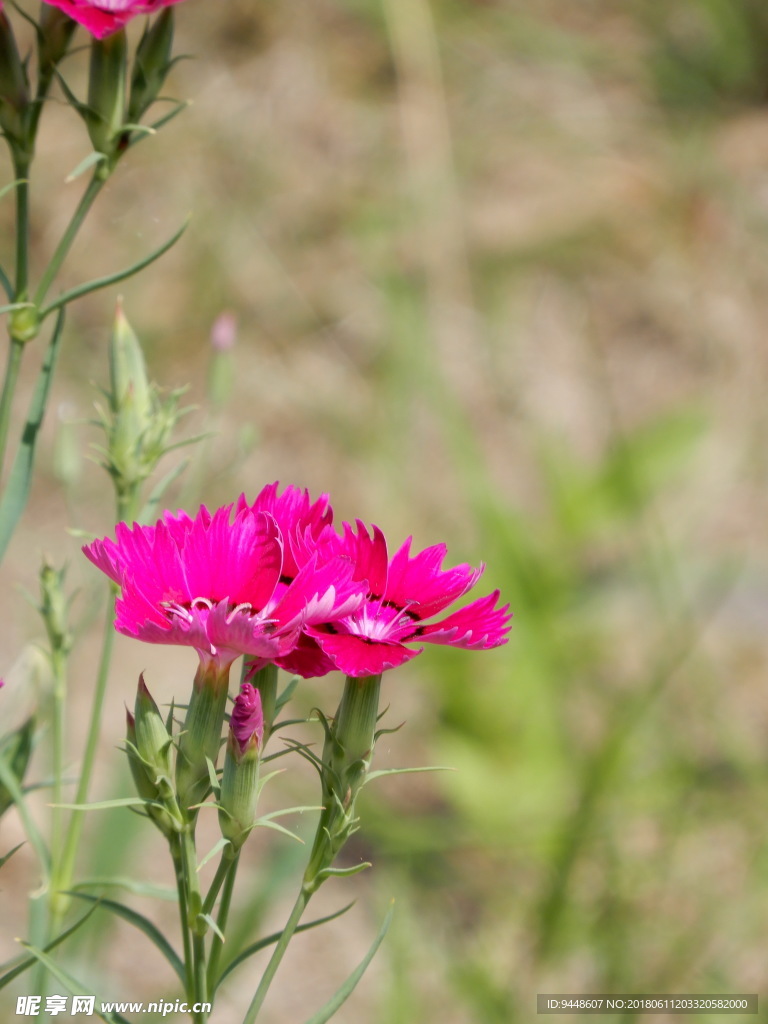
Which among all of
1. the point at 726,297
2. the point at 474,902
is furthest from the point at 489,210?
the point at 474,902

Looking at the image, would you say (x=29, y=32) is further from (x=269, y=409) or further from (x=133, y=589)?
(x=133, y=589)

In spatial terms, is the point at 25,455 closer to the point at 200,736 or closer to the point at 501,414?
the point at 200,736

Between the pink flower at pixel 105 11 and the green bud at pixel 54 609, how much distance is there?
342mm

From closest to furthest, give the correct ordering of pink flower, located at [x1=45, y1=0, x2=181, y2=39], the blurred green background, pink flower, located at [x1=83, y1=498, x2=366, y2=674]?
pink flower, located at [x1=83, y1=498, x2=366, y2=674], pink flower, located at [x1=45, y1=0, x2=181, y2=39], the blurred green background

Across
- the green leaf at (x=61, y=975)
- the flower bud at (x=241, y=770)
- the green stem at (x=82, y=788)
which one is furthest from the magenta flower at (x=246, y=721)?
the green stem at (x=82, y=788)

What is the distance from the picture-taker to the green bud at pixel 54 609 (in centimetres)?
71

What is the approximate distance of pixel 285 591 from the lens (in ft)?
1.66

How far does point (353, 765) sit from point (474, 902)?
1.47 meters

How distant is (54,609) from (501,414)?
2127mm

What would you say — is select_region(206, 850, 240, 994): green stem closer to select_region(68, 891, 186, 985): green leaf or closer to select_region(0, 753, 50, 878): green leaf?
select_region(68, 891, 186, 985): green leaf

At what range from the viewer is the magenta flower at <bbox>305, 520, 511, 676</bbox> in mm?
489

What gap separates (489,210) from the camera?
119 inches

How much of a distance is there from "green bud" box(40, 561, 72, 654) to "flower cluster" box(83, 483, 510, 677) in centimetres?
23

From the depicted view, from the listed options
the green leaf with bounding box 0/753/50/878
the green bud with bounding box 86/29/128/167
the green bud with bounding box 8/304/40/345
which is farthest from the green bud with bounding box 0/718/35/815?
the green bud with bounding box 86/29/128/167
